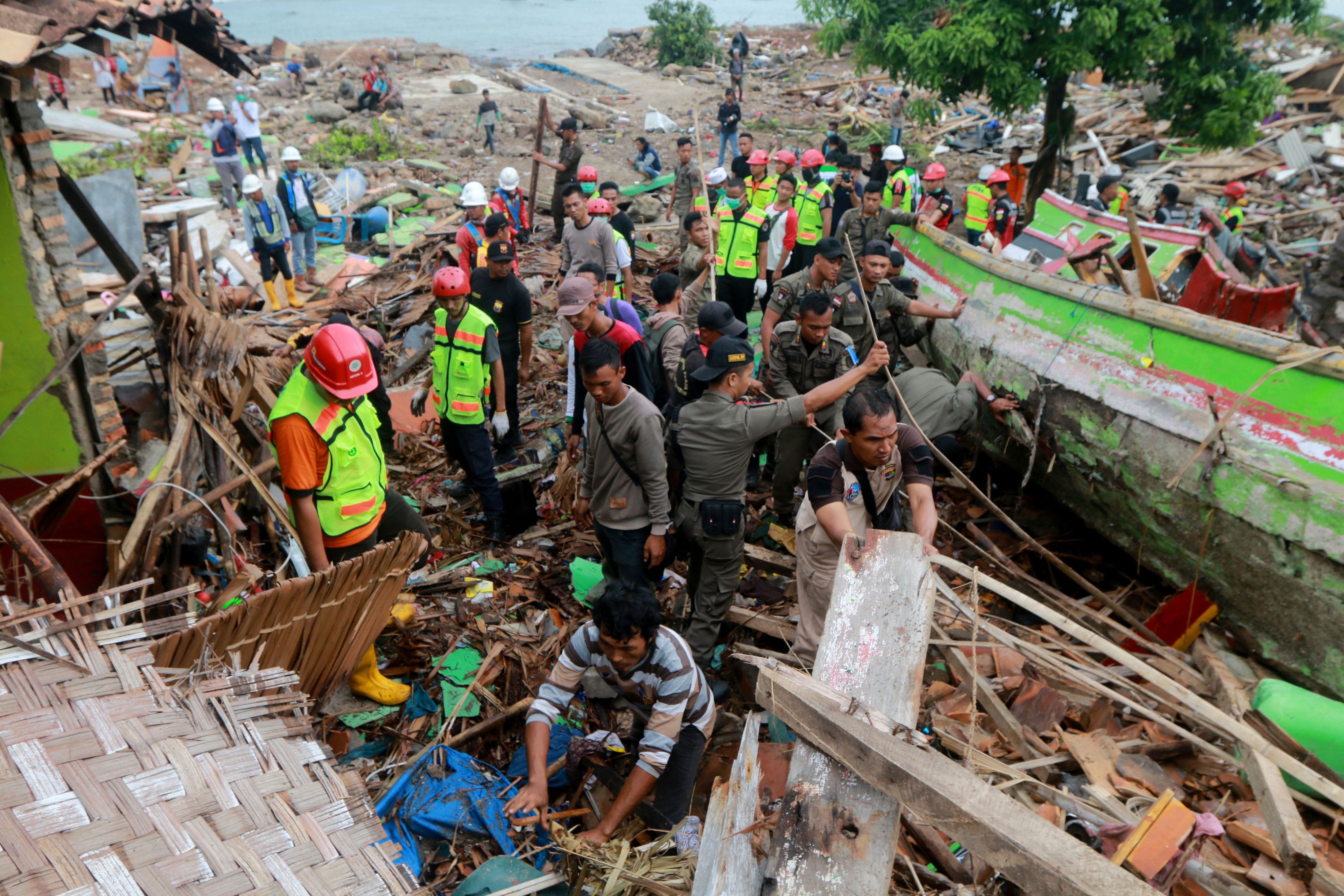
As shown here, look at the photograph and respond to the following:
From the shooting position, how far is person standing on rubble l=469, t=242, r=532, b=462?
6477 mm

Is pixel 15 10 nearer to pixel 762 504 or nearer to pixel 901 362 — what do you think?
pixel 762 504

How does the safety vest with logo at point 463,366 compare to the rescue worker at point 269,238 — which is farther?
the rescue worker at point 269,238

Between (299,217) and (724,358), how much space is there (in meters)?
9.22

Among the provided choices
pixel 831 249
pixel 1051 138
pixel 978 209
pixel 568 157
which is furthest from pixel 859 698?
pixel 1051 138

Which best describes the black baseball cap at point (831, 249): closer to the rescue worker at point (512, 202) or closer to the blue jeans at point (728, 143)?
the rescue worker at point (512, 202)

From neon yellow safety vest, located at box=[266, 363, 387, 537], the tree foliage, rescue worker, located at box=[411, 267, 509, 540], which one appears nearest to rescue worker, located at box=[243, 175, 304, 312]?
rescue worker, located at box=[411, 267, 509, 540]

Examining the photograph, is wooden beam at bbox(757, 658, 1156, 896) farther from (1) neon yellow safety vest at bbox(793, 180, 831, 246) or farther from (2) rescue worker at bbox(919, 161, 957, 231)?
(1) neon yellow safety vest at bbox(793, 180, 831, 246)

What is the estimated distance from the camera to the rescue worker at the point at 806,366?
17.4ft

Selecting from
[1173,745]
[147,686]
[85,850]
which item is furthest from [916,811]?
[1173,745]

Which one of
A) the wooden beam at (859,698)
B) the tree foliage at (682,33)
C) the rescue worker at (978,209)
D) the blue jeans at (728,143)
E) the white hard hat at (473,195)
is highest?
the tree foliage at (682,33)

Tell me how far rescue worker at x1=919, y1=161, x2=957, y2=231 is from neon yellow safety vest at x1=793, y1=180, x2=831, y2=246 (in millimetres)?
1171

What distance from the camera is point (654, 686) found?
3260 mm

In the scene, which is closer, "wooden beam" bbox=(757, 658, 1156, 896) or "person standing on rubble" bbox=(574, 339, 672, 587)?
"wooden beam" bbox=(757, 658, 1156, 896)

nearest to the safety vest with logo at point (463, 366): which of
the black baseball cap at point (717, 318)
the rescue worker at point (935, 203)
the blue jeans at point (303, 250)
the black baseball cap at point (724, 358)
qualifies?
the black baseball cap at point (717, 318)
